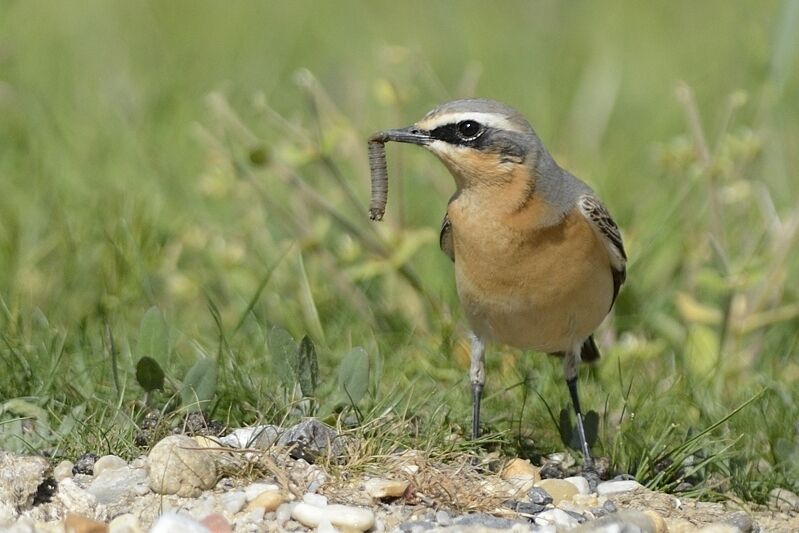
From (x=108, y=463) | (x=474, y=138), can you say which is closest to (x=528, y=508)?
(x=108, y=463)

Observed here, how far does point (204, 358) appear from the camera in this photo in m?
5.58

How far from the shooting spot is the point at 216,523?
464cm

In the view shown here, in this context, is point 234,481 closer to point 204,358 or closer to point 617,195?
point 204,358

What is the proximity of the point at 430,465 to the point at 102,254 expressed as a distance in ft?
10.1

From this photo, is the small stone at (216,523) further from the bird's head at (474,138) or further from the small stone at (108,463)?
the bird's head at (474,138)

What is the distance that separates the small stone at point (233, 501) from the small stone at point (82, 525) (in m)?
0.44

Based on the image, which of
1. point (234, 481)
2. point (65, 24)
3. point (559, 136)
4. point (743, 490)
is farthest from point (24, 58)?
point (743, 490)

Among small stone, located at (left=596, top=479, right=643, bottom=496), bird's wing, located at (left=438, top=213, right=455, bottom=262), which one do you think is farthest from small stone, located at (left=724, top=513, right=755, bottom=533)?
bird's wing, located at (left=438, top=213, right=455, bottom=262)

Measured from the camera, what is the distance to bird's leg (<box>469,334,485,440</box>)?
571 centimetres

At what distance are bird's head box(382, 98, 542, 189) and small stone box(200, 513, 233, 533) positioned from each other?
201 centimetres

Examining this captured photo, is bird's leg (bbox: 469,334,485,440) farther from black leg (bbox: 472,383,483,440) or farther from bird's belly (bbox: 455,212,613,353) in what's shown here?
bird's belly (bbox: 455,212,613,353)

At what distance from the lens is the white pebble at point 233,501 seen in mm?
4789

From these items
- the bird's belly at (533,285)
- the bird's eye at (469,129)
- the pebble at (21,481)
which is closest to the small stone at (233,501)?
the pebble at (21,481)

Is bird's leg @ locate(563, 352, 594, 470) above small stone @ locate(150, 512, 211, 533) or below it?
above
